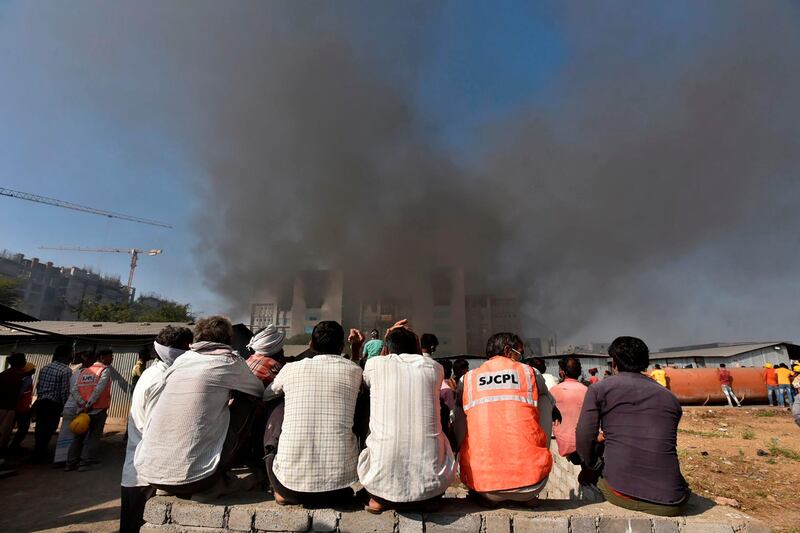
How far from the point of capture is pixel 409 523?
201 centimetres

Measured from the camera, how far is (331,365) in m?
2.19

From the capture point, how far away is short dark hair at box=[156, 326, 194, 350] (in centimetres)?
313

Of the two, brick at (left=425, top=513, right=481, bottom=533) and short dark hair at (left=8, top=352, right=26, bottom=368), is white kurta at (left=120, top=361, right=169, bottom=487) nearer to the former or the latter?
brick at (left=425, top=513, right=481, bottom=533)

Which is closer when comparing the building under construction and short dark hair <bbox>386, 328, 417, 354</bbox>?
short dark hair <bbox>386, 328, 417, 354</bbox>

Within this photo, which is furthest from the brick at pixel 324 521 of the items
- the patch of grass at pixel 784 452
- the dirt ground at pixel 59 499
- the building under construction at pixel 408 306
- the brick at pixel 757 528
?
the building under construction at pixel 408 306

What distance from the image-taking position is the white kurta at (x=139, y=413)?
2.84 metres

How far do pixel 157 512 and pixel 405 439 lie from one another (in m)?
1.46

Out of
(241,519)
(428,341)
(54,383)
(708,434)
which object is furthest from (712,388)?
(54,383)

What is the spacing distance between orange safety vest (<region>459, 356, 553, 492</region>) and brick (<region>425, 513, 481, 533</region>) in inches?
5.9

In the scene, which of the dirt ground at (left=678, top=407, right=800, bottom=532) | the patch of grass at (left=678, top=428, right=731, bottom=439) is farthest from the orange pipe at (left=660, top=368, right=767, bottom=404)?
the patch of grass at (left=678, top=428, right=731, bottom=439)

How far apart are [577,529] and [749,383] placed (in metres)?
17.1

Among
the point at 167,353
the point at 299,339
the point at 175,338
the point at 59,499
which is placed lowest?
the point at 59,499

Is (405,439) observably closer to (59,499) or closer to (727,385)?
(59,499)

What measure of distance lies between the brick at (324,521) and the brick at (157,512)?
838 mm
